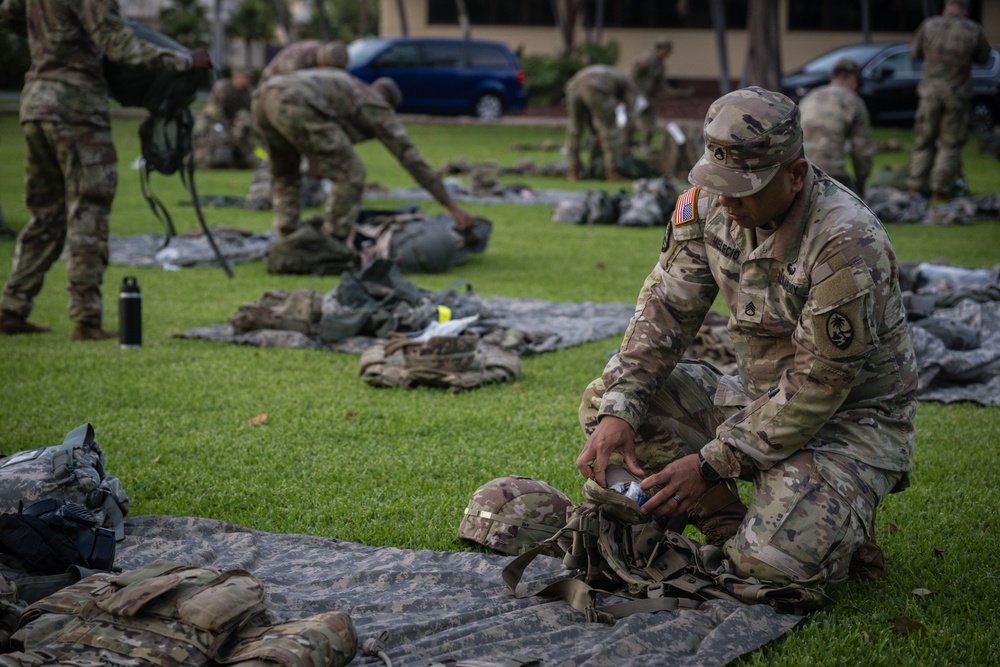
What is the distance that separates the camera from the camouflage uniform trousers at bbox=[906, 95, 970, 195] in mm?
15188

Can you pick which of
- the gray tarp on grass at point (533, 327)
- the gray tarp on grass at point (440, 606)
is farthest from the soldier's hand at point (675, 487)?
the gray tarp on grass at point (533, 327)

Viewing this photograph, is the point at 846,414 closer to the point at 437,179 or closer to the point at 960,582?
the point at 960,582

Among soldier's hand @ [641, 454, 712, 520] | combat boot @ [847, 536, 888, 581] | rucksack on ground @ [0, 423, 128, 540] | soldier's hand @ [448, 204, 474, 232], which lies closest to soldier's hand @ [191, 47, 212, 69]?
soldier's hand @ [448, 204, 474, 232]

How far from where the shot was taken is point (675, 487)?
11.7ft

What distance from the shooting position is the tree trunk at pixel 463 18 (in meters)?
35.7

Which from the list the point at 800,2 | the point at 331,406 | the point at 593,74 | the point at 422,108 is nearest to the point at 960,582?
the point at 331,406

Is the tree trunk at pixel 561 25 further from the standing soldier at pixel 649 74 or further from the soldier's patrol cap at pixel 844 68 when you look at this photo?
the soldier's patrol cap at pixel 844 68

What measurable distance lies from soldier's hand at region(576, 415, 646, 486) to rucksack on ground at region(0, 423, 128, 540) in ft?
5.61

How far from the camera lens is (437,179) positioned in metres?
10.5

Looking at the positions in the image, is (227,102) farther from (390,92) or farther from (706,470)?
(706,470)

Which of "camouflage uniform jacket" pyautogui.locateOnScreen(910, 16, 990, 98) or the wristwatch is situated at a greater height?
"camouflage uniform jacket" pyautogui.locateOnScreen(910, 16, 990, 98)

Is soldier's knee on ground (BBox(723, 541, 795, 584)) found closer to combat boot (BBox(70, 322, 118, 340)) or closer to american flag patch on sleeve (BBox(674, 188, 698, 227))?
american flag patch on sleeve (BBox(674, 188, 698, 227))

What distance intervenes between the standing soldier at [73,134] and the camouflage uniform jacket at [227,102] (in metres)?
13.0

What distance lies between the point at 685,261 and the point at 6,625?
239 cm
